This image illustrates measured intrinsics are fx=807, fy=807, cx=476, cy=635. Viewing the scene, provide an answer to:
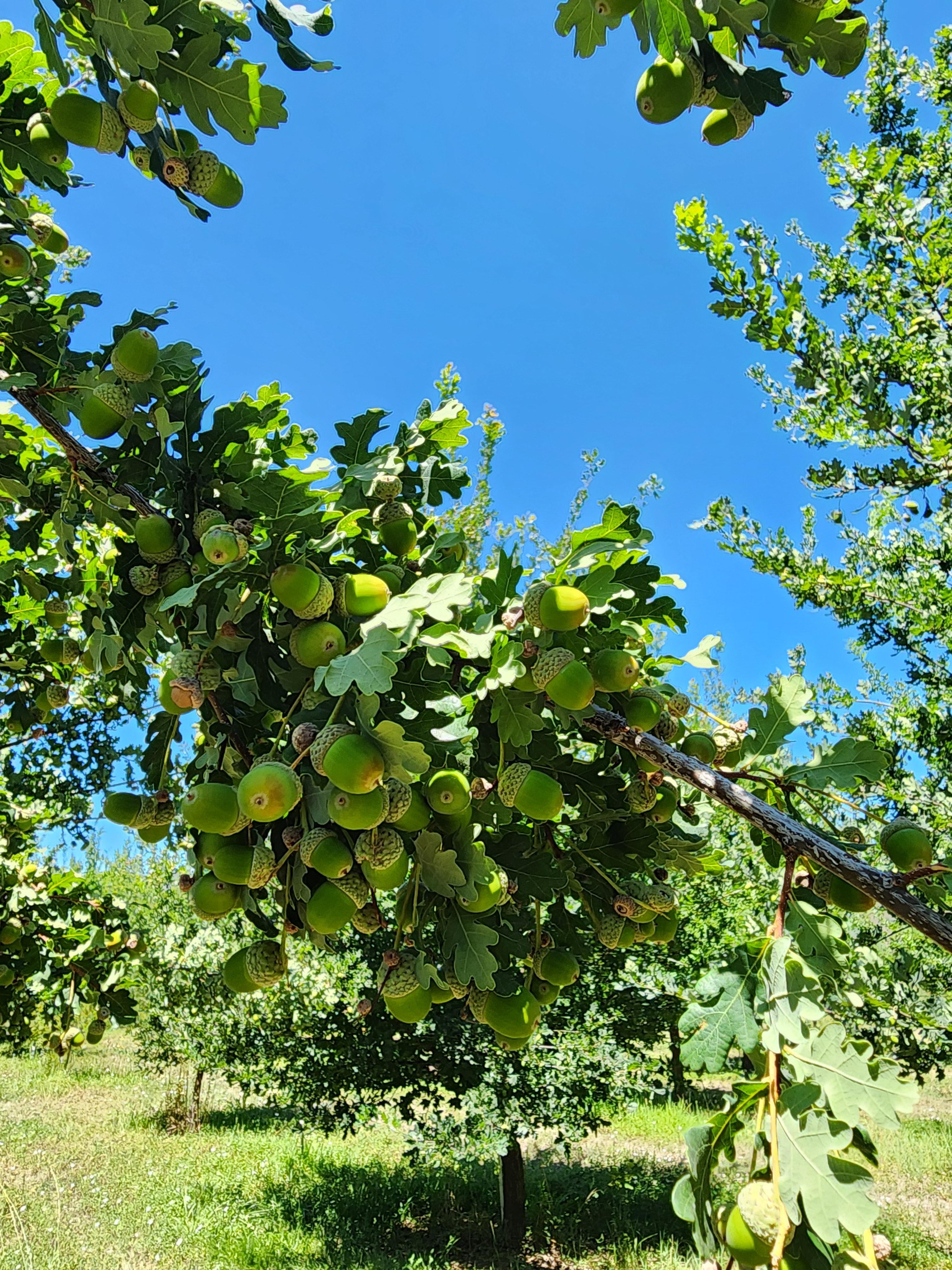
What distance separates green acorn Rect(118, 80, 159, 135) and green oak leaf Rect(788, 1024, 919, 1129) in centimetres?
211

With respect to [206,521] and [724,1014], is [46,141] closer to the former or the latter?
[206,521]

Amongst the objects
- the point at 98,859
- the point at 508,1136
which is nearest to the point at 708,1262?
the point at 508,1136

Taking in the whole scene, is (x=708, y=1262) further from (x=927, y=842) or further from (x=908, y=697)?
(x=908, y=697)

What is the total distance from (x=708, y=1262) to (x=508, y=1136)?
777 centimetres

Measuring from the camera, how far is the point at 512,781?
5.76 feet

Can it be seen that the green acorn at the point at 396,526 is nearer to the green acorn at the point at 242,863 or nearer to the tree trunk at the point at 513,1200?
the green acorn at the point at 242,863

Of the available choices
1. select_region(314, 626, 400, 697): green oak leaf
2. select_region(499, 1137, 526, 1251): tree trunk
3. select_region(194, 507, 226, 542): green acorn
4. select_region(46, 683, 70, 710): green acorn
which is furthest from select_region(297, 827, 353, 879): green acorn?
select_region(499, 1137, 526, 1251): tree trunk

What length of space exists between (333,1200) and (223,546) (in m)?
10.7

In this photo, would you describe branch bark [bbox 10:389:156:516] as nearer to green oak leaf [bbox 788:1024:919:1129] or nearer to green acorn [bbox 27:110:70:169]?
green acorn [bbox 27:110:70:169]

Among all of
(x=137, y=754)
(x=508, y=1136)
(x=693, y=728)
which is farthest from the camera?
(x=508, y=1136)

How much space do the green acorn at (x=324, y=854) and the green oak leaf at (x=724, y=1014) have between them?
29.0 inches

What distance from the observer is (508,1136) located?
8047 mm

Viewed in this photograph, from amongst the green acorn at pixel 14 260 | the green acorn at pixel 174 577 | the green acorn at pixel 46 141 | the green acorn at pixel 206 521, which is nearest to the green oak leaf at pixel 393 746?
the green acorn at pixel 206 521

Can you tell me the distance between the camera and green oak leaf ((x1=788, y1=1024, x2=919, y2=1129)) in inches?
49.8
